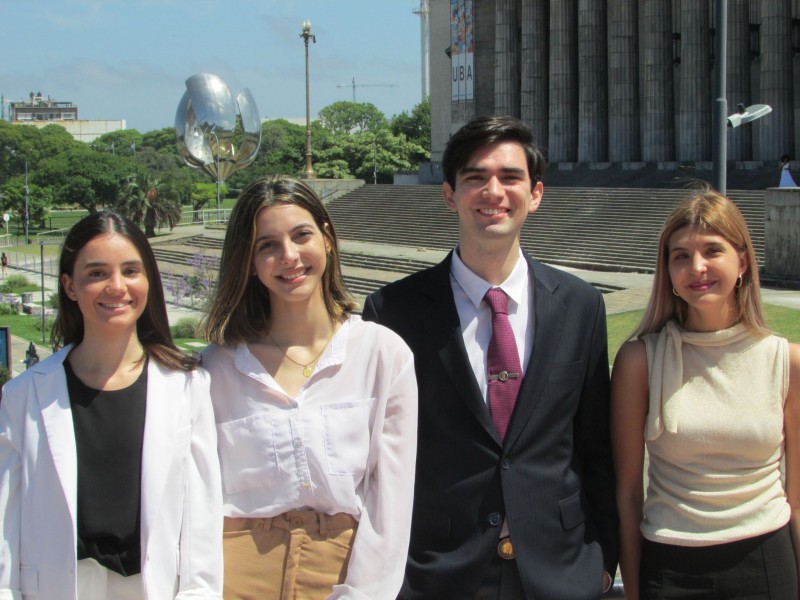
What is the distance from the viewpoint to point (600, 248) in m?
32.0

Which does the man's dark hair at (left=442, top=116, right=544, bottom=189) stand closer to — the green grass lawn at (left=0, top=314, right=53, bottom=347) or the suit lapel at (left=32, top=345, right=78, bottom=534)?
the suit lapel at (left=32, top=345, right=78, bottom=534)

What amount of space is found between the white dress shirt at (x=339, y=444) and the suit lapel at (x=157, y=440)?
0.15m

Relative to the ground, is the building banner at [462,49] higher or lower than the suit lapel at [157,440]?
higher

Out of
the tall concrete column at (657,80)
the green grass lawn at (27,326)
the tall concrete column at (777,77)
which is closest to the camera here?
the green grass lawn at (27,326)

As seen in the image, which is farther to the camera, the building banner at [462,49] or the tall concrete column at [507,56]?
the building banner at [462,49]

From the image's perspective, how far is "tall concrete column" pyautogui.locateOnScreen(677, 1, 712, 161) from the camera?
41719 mm

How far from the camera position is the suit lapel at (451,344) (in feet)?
11.1

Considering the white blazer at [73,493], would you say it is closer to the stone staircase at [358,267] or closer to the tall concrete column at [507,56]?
the stone staircase at [358,267]

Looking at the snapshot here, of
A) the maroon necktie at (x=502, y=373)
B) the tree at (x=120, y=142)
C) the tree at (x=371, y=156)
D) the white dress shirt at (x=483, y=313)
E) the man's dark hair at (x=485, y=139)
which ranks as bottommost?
the maroon necktie at (x=502, y=373)

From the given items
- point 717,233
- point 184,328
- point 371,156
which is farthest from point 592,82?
point 717,233

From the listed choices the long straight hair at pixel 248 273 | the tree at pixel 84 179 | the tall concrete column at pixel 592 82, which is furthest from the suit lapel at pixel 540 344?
the tree at pixel 84 179

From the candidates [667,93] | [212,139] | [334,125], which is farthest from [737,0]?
[334,125]

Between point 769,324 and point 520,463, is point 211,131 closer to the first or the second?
point 769,324

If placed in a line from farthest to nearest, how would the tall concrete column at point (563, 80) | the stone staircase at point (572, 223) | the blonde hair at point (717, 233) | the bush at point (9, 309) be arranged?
the tall concrete column at point (563, 80) < the bush at point (9, 309) < the stone staircase at point (572, 223) < the blonde hair at point (717, 233)
